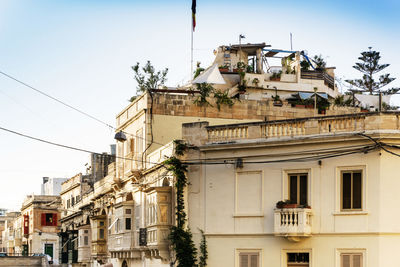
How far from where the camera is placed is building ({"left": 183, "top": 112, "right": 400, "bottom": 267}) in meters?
26.5

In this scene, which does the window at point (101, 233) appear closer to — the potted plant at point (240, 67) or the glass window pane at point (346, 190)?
the potted plant at point (240, 67)

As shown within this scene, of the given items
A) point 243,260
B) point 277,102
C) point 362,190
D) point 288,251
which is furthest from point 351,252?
point 277,102

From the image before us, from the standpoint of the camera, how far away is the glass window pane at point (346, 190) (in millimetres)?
27297

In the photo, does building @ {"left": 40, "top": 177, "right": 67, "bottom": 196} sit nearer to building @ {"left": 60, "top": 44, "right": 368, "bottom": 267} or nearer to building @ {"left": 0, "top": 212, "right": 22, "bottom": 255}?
building @ {"left": 0, "top": 212, "right": 22, "bottom": 255}

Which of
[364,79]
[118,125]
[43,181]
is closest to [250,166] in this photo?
[118,125]

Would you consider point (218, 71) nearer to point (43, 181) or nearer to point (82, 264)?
point (82, 264)

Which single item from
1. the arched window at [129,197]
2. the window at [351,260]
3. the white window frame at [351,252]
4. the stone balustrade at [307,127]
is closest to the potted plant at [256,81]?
the arched window at [129,197]

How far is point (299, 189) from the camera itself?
1112 inches

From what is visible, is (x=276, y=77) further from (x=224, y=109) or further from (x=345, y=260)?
(x=345, y=260)

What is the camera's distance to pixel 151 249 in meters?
33.2

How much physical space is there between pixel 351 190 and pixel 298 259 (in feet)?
10.3

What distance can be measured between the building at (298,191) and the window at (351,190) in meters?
0.03

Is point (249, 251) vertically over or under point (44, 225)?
over

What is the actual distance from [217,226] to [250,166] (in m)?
2.57
